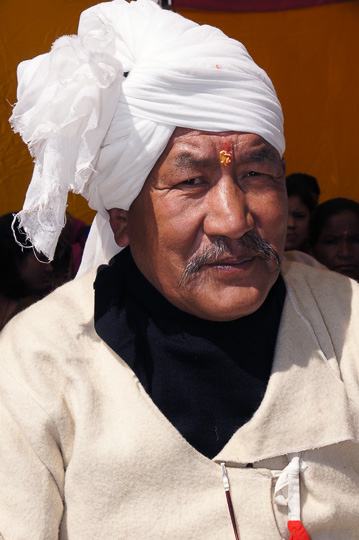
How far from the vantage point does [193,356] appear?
2113mm

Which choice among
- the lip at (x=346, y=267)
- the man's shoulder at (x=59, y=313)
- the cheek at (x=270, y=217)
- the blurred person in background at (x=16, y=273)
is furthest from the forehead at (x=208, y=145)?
the lip at (x=346, y=267)

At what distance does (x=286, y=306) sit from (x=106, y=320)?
0.58 m

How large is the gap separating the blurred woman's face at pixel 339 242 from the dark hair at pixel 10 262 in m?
2.24

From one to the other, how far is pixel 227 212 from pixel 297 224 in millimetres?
3855

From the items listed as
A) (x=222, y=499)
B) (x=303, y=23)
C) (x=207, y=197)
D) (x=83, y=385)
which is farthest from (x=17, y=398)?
(x=303, y=23)

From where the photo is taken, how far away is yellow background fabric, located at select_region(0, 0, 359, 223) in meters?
5.12

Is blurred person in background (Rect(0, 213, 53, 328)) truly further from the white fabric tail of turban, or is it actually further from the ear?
the white fabric tail of turban

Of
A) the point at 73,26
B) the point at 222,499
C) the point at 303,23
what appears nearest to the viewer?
the point at 222,499

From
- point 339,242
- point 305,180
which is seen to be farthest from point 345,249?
point 305,180

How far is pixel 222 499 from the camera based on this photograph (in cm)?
196

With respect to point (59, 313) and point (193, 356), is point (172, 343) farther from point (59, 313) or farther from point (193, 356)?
point (59, 313)

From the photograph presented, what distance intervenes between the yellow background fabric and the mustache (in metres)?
3.54

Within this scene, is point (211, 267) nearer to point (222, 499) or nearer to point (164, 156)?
point (164, 156)

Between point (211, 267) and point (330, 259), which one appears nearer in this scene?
point (211, 267)
